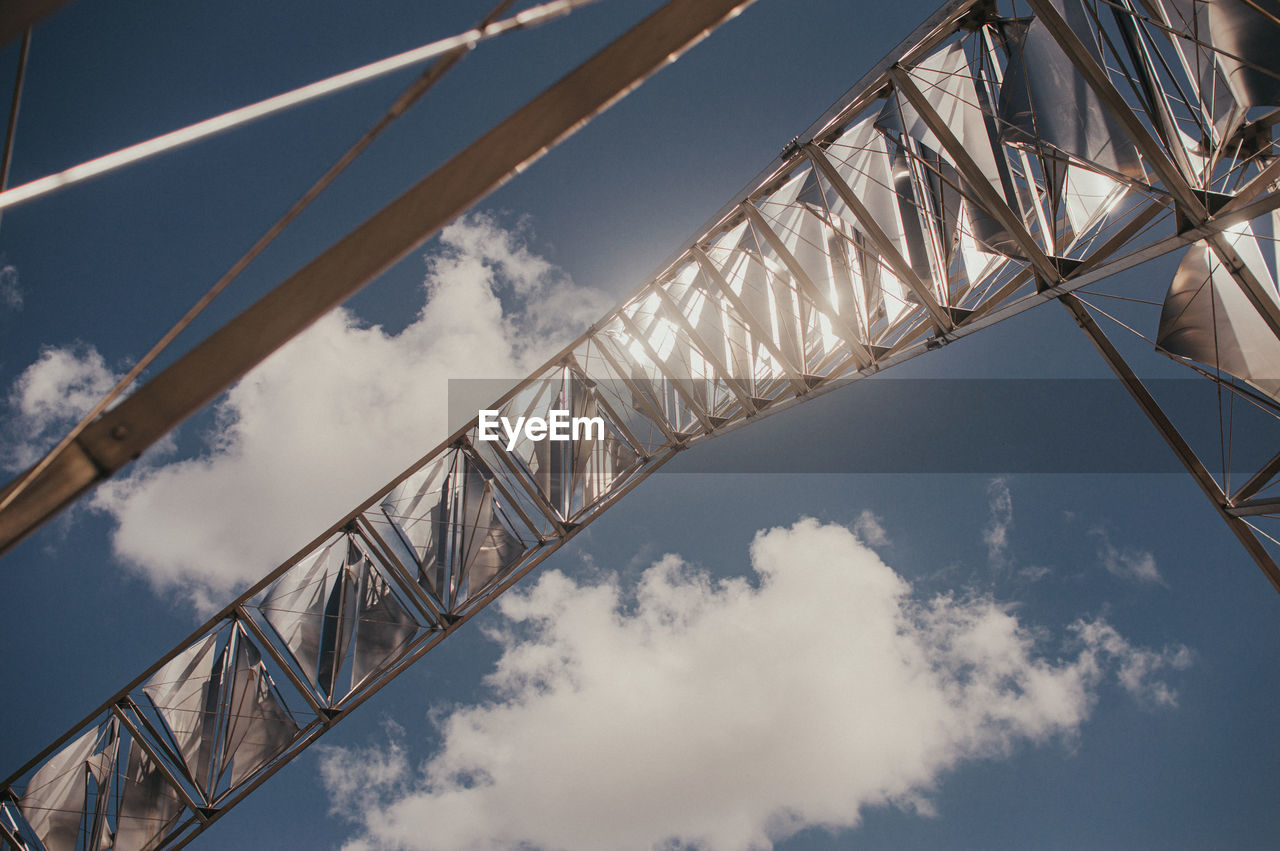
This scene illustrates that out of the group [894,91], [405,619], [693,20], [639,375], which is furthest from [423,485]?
[693,20]

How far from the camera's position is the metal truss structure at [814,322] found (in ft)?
26.1

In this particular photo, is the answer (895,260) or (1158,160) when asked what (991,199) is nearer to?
(895,260)

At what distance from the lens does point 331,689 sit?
15.3 m

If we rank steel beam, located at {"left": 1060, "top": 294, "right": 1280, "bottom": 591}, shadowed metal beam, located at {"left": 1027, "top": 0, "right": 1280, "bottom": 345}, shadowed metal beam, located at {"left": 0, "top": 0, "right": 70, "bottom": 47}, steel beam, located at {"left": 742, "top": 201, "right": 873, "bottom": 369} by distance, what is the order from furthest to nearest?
steel beam, located at {"left": 742, "top": 201, "right": 873, "bottom": 369} → steel beam, located at {"left": 1060, "top": 294, "right": 1280, "bottom": 591} → shadowed metal beam, located at {"left": 1027, "top": 0, "right": 1280, "bottom": 345} → shadowed metal beam, located at {"left": 0, "top": 0, "right": 70, "bottom": 47}

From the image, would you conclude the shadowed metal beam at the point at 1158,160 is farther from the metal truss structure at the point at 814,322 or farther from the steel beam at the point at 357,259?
the steel beam at the point at 357,259

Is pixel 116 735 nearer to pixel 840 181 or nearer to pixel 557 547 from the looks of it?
pixel 557 547

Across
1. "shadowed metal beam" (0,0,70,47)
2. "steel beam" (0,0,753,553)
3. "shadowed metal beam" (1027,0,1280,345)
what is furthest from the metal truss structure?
"shadowed metal beam" (0,0,70,47)
